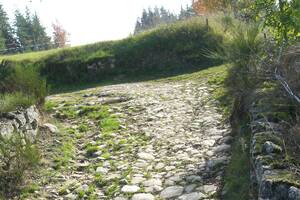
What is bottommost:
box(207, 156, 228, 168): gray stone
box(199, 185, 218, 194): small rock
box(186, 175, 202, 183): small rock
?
box(199, 185, 218, 194): small rock

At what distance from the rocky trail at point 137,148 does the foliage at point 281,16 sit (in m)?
1.56

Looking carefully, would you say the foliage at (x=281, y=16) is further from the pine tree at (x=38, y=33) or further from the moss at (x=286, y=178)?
the pine tree at (x=38, y=33)

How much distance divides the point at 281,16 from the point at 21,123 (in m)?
4.13

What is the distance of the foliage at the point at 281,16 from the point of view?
450 centimetres

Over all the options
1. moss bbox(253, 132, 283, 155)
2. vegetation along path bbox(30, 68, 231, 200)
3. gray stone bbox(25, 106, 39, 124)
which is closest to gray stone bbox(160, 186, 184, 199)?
vegetation along path bbox(30, 68, 231, 200)

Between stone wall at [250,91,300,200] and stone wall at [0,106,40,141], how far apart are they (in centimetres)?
347

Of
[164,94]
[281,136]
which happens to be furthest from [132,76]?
[281,136]

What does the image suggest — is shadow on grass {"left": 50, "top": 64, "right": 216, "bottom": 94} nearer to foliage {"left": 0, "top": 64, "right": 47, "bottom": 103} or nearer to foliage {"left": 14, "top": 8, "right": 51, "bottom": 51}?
foliage {"left": 0, "top": 64, "right": 47, "bottom": 103}

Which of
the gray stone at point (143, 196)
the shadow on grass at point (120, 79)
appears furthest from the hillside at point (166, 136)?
the shadow on grass at point (120, 79)

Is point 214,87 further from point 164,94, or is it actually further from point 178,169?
point 178,169

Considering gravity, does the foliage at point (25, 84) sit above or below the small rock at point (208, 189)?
above

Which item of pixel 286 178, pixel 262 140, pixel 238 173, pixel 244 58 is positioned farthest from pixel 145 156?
pixel 286 178

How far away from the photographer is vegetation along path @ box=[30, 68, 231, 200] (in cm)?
466

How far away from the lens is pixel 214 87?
349 inches
